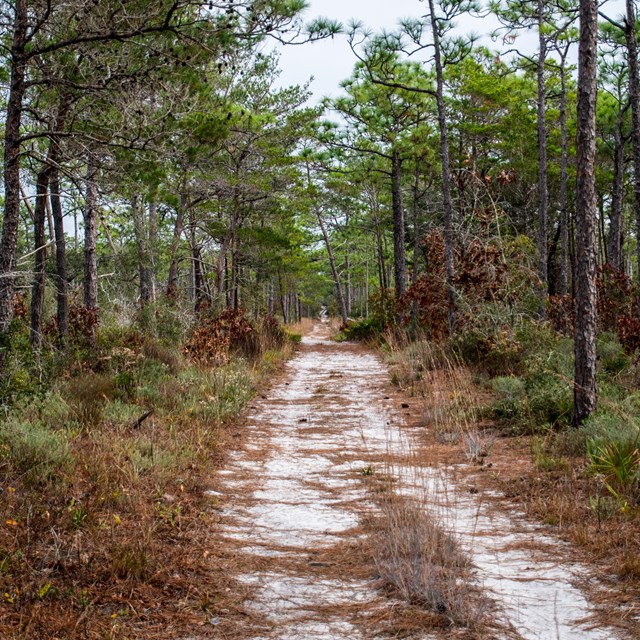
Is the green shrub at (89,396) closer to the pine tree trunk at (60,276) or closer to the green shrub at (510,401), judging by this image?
the pine tree trunk at (60,276)

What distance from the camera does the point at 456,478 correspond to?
609 centimetres

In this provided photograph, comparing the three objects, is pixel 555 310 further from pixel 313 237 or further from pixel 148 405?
pixel 313 237

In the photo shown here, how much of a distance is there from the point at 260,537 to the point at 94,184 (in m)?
4.56

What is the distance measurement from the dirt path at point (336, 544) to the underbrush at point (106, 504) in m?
0.32

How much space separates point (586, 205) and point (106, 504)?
5.38 m

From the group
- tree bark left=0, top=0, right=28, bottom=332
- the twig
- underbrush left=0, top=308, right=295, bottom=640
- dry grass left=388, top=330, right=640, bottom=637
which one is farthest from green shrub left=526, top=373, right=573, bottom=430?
tree bark left=0, top=0, right=28, bottom=332

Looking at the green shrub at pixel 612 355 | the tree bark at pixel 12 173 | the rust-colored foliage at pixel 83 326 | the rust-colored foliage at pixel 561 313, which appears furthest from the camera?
the rust-colored foliage at pixel 561 313

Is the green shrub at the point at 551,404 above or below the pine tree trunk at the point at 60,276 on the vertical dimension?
below

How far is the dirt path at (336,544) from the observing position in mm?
3314

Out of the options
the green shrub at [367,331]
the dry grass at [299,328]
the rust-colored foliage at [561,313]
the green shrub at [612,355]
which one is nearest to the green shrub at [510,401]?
the green shrub at [612,355]

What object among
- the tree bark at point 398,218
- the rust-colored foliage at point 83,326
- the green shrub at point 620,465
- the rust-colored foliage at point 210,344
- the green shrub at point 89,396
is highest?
the tree bark at point 398,218

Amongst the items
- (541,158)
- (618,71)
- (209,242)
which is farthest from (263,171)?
(618,71)

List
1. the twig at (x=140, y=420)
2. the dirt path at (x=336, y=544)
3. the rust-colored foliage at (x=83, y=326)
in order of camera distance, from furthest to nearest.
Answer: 1. the rust-colored foliage at (x=83, y=326)
2. the twig at (x=140, y=420)
3. the dirt path at (x=336, y=544)

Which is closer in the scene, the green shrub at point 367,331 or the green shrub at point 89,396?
the green shrub at point 89,396
